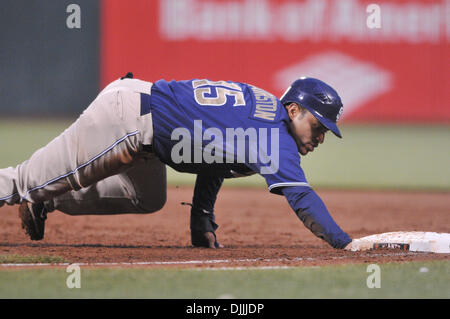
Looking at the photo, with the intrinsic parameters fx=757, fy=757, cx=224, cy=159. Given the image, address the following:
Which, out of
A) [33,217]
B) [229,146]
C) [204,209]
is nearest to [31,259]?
[33,217]

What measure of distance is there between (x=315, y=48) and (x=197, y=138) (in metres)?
8.83

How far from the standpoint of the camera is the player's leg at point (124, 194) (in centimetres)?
474

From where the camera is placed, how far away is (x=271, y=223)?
6.61 metres

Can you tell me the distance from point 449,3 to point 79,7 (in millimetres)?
6226

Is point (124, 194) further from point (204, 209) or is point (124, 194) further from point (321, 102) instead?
point (321, 102)

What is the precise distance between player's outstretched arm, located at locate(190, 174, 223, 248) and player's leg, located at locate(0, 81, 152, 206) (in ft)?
2.13

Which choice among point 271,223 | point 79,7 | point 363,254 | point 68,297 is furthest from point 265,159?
point 79,7

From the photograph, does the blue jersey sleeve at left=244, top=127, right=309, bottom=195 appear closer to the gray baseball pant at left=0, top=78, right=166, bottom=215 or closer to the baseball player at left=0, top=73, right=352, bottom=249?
the baseball player at left=0, top=73, right=352, bottom=249

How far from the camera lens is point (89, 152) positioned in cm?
418

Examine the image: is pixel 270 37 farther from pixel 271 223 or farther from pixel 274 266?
pixel 274 266

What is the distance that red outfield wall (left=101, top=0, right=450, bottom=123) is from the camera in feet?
40.9

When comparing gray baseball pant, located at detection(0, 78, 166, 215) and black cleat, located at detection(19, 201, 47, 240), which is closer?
gray baseball pant, located at detection(0, 78, 166, 215)

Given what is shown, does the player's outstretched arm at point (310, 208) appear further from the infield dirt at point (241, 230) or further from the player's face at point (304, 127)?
the player's face at point (304, 127)

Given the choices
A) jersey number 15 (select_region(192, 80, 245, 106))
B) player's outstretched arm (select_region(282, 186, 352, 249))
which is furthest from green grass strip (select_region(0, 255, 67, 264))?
player's outstretched arm (select_region(282, 186, 352, 249))
